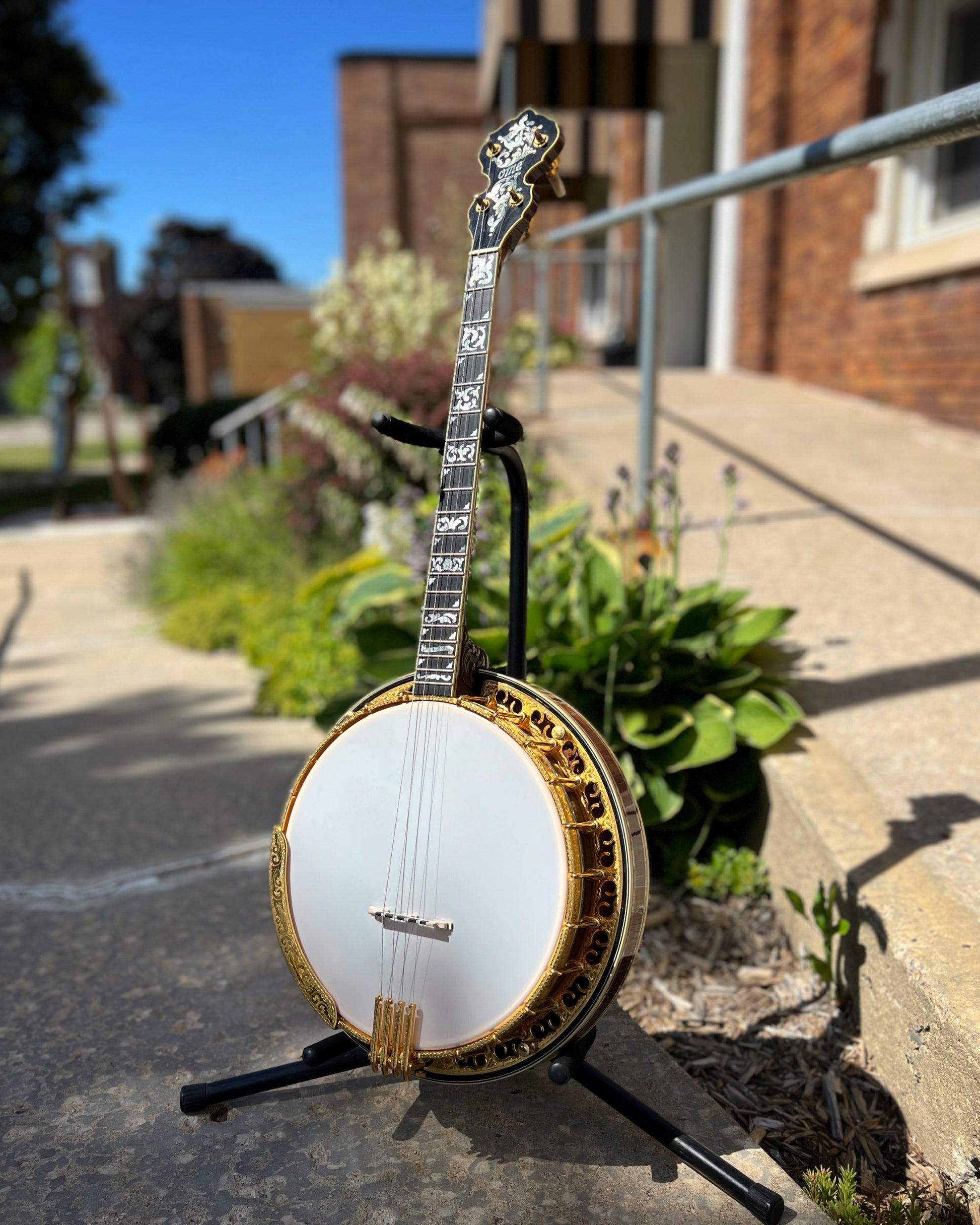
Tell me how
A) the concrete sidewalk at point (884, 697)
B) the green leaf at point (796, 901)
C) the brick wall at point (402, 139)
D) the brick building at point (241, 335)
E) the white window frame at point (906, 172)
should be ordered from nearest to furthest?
the concrete sidewalk at point (884, 697), the green leaf at point (796, 901), the white window frame at point (906, 172), the brick wall at point (402, 139), the brick building at point (241, 335)


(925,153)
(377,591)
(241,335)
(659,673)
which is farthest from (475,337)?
(241,335)

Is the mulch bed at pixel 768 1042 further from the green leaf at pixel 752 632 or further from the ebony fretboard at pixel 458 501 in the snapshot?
the ebony fretboard at pixel 458 501

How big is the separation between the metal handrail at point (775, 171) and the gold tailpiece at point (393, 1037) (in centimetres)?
155

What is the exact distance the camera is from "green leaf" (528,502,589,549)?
9.68 ft

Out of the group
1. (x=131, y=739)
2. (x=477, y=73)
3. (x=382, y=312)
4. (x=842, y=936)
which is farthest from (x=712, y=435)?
(x=477, y=73)

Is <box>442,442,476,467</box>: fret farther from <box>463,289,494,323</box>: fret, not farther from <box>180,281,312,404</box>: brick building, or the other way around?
<box>180,281,312,404</box>: brick building

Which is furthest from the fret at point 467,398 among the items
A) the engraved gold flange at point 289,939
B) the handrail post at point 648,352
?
the handrail post at point 648,352

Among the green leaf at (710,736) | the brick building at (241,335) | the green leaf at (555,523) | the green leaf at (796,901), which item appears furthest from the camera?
the brick building at (241,335)

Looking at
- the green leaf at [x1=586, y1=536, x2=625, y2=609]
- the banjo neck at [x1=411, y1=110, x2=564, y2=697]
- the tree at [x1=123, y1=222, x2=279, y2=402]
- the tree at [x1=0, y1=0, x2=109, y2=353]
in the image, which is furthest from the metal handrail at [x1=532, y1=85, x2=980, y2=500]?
the tree at [x1=123, y1=222, x2=279, y2=402]

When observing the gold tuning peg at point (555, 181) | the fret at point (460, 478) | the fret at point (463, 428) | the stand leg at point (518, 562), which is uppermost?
the gold tuning peg at point (555, 181)

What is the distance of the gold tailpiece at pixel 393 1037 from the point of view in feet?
4.55

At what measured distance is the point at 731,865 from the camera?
7.48 ft

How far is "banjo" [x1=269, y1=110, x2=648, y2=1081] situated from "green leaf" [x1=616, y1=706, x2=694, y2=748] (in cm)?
86

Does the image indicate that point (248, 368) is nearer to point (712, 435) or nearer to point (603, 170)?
point (603, 170)
